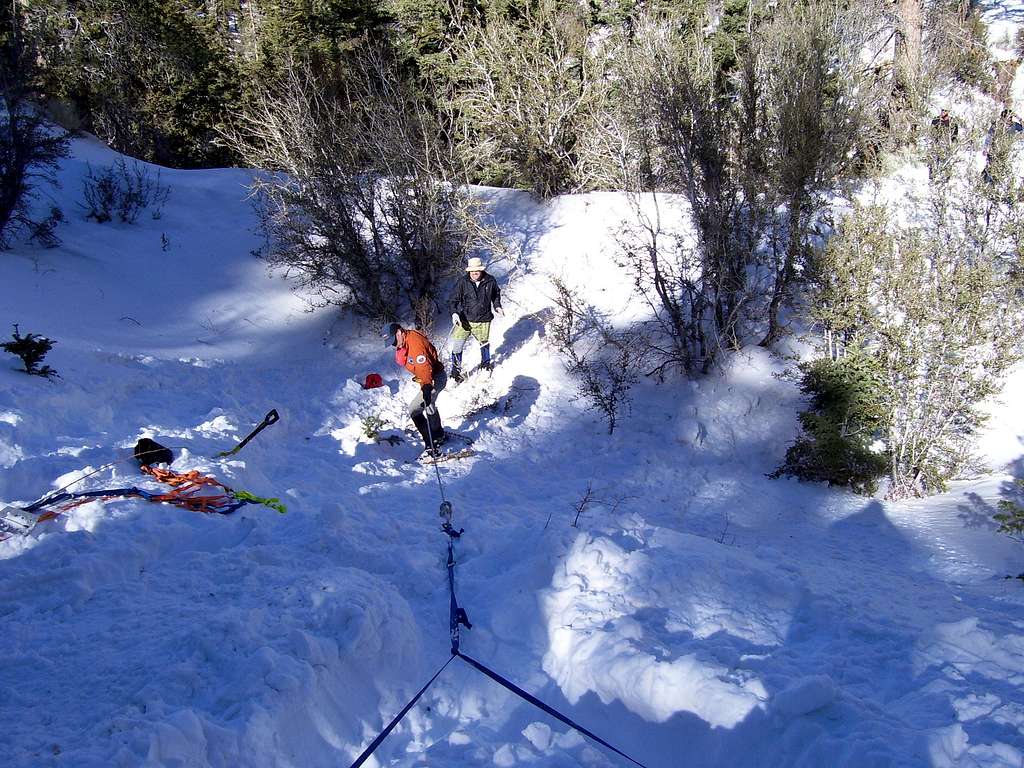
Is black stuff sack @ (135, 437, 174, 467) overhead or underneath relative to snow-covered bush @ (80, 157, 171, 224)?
underneath

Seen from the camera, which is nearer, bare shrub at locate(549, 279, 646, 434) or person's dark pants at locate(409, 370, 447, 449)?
person's dark pants at locate(409, 370, 447, 449)

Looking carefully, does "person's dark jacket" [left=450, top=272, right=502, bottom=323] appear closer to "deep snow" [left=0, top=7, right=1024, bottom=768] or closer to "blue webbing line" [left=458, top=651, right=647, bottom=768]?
"deep snow" [left=0, top=7, right=1024, bottom=768]

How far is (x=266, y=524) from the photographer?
513 centimetres

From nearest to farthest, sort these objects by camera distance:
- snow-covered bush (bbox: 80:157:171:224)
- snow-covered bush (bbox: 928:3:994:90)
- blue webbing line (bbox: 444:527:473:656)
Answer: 1. blue webbing line (bbox: 444:527:473:656)
2. snow-covered bush (bbox: 80:157:171:224)
3. snow-covered bush (bbox: 928:3:994:90)

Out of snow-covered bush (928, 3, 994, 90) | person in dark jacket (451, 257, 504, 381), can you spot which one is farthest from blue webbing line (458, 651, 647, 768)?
snow-covered bush (928, 3, 994, 90)

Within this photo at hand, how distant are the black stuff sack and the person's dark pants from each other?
2.84 meters

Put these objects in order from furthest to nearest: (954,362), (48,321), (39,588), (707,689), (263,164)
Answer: (263,164) < (48,321) < (954,362) < (39,588) < (707,689)

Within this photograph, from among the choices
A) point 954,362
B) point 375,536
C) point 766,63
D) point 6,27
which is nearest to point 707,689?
point 375,536

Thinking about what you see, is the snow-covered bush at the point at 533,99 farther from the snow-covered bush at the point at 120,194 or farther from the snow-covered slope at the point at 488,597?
the snow-covered slope at the point at 488,597

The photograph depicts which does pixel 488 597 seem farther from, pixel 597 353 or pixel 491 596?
pixel 597 353

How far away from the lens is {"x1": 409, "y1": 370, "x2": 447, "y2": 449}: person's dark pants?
8.22 m

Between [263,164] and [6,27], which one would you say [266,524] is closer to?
[263,164]

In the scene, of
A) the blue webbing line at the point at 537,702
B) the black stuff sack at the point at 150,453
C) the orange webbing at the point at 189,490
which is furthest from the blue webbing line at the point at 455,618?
the black stuff sack at the point at 150,453

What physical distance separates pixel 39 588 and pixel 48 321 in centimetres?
746
